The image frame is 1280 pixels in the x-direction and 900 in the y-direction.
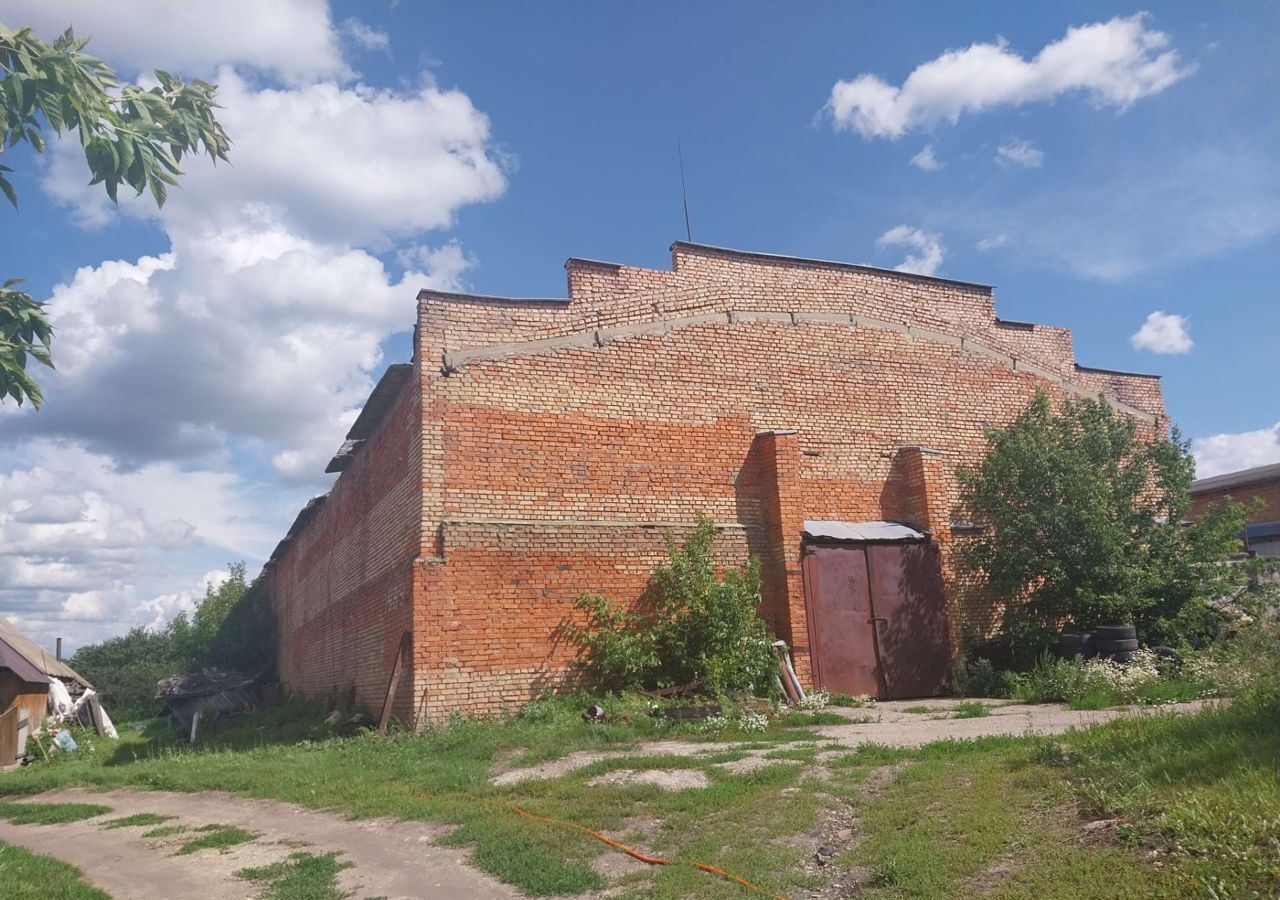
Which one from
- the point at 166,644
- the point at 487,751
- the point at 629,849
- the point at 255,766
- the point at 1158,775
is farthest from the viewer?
the point at 166,644

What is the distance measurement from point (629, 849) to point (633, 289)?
9.61m

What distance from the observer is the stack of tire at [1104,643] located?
12.0 m

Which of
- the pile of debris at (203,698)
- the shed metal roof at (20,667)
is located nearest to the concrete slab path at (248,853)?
the shed metal roof at (20,667)

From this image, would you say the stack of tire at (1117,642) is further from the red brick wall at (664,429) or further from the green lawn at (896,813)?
the green lawn at (896,813)

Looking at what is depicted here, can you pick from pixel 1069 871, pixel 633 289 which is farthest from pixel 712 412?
pixel 1069 871

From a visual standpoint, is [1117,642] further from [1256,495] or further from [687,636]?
[1256,495]

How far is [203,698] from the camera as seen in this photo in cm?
2178

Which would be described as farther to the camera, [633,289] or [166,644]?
[166,644]

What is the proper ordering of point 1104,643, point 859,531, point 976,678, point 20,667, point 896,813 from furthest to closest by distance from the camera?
point 20,667 < point 859,531 < point 976,678 < point 1104,643 < point 896,813

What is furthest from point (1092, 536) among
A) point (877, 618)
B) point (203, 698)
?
point (203, 698)

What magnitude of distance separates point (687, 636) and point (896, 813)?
21.4ft

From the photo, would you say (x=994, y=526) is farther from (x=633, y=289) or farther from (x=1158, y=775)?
(x=1158, y=775)

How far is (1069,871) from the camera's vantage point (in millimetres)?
4496

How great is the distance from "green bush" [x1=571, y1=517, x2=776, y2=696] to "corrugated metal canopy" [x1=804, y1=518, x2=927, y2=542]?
1423mm
